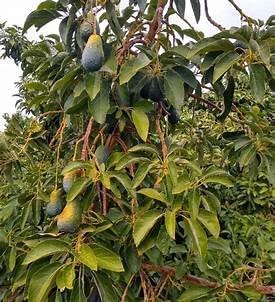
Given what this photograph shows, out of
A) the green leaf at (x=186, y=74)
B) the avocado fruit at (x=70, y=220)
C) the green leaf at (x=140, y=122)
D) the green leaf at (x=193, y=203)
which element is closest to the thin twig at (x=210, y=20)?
the green leaf at (x=186, y=74)

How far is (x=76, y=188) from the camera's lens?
3.34ft

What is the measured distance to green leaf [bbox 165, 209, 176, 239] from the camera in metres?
0.94

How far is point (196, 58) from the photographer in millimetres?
1201

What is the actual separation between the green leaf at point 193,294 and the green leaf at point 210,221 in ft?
0.63

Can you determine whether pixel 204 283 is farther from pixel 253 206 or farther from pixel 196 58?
pixel 253 206

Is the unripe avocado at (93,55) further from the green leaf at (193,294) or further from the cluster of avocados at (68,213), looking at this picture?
the green leaf at (193,294)

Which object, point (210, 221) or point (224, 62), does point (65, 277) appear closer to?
point (210, 221)

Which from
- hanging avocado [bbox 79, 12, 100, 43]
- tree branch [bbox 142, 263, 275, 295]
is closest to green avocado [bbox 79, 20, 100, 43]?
hanging avocado [bbox 79, 12, 100, 43]

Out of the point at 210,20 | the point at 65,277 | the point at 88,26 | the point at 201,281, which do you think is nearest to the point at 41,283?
the point at 65,277

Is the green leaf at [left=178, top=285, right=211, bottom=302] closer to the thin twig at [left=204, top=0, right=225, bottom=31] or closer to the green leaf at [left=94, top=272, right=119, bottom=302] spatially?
the green leaf at [left=94, top=272, right=119, bottom=302]

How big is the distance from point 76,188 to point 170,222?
0.60ft

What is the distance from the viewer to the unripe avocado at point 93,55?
1.04m

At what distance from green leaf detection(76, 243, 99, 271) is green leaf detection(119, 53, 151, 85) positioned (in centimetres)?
32

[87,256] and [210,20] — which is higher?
[210,20]
